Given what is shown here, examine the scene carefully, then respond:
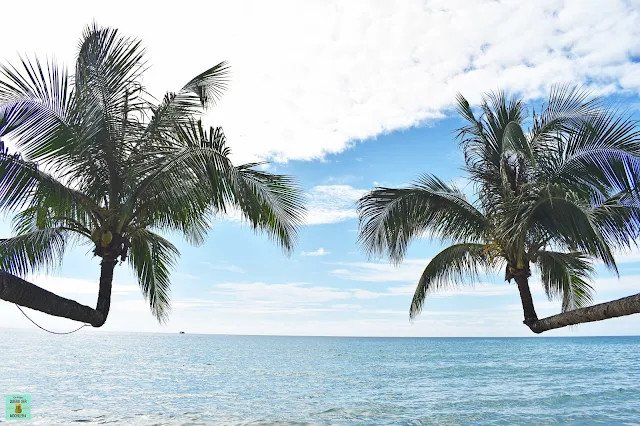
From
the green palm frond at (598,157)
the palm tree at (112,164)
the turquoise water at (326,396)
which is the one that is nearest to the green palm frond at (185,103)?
the palm tree at (112,164)

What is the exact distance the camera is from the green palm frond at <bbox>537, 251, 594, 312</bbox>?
821 cm

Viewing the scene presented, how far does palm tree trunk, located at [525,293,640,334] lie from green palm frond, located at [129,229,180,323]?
6.32 meters

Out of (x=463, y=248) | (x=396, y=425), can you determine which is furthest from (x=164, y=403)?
(x=463, y=248)

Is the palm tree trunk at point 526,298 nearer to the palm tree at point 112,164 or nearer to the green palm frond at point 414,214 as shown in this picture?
the green palm frond at point 414,214

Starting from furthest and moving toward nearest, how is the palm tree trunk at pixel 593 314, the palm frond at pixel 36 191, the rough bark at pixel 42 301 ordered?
the palm frond at pixel 36 191
the palm tree trunk at pixel 593 314
the rough bark at pixel 42 301

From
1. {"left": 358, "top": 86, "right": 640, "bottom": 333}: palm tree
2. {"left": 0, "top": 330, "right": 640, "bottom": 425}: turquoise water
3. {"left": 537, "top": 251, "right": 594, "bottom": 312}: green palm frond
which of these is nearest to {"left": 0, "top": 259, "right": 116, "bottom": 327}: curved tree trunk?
{"left": 358, "top": 86, "right": 640, "bottom": 333}: palm tree

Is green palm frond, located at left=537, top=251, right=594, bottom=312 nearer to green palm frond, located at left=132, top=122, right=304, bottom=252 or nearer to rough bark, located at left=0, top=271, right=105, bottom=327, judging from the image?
green palm frond, located at left=132, top=122, right=304, bottom=252

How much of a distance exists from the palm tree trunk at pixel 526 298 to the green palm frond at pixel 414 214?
113 cm

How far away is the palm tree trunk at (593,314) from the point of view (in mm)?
4738

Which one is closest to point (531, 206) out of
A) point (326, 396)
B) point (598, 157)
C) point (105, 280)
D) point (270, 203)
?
point (598, 157)

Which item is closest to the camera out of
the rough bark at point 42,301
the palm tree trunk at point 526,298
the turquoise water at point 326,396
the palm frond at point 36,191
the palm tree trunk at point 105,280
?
the rough bark at point 42,301

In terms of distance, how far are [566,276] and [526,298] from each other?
186cm

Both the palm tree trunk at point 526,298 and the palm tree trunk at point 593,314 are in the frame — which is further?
the palm tree trunk at point 526,298

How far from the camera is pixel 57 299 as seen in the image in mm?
5059
